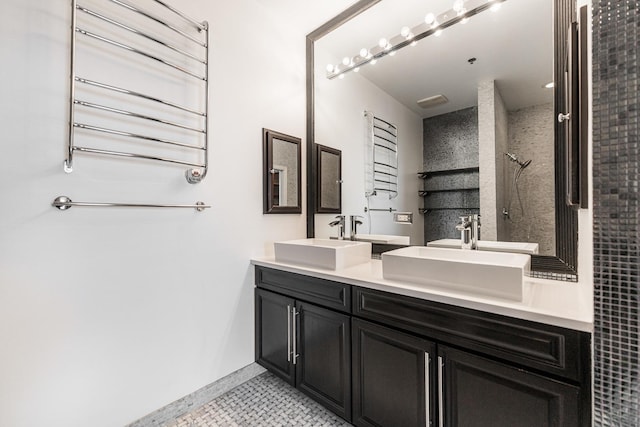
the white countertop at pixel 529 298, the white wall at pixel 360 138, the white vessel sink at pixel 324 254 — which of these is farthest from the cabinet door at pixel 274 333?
the white wall at pixel 360 138

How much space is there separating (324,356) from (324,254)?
21.1 inches

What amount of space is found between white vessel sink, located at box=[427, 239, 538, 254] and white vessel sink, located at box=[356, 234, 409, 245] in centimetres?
22

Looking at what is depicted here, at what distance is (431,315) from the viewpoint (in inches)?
43.9

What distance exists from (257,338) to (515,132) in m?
1.92

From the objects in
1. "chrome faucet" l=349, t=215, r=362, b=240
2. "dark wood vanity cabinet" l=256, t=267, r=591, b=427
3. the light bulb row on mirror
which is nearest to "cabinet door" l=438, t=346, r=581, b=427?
"dark wood vanity cabinet" l=256, t=267, r=591, b=427

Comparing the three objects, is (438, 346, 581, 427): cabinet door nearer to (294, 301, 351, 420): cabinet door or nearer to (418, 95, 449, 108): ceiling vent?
(294, 301, 351, 420): cabinet door

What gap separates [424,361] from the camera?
3.72 feet

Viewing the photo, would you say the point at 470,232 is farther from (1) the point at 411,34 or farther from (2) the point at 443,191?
(1) the point at 411,34

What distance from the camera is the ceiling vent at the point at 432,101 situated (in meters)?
1.66

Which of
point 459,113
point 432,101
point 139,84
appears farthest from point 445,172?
point 139,84

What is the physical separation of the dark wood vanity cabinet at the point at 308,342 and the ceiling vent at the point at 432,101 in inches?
48.3

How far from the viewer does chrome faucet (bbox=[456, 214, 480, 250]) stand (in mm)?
1506

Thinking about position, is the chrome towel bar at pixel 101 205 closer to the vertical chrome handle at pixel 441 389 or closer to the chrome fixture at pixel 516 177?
the vertical chrome handle at pixel 441 389

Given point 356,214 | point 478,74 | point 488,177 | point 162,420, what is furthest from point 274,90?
point 162,420
